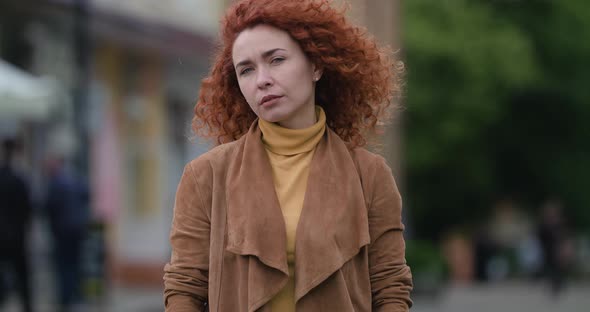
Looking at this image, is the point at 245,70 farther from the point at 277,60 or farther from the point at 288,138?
the point at 288,138

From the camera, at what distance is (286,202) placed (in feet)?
11.5

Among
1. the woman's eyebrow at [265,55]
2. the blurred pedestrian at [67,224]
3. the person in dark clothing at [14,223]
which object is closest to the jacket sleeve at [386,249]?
the woman's eyebrow at [265,55]

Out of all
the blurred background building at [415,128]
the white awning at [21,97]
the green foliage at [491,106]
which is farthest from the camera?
the green foliage at [491,106]

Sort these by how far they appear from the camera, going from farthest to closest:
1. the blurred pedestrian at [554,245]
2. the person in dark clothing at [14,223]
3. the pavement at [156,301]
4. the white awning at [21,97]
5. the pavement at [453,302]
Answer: the blurred pedestrian at [554,245]
the pavement at [453,302]
the pavement at [156,301]
the white awning at [21,97]
the person in dark clothing at [14,223]

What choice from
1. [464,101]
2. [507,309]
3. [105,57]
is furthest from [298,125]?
[464,101]

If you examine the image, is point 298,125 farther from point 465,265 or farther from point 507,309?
point 465,265

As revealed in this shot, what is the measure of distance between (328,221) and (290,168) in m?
0.19

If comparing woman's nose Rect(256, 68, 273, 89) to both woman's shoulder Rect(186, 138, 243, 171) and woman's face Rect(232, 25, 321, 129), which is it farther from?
woman's shoulder Rect(186, 138, 243, 171)

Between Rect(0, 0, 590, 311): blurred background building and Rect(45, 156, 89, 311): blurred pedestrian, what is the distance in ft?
0.60

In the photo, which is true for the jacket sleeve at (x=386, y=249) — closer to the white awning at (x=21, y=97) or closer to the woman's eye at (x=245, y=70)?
the woman's eye at (x=245, y=70)

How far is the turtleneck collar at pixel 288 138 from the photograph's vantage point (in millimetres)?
3566

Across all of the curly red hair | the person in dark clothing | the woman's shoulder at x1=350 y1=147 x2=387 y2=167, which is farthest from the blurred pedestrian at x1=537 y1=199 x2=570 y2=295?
the woman's shoulder at x1=350 y1=147 x2=387 y2=167

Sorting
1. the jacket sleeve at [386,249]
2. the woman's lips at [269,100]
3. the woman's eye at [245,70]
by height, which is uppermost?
the woman's eye at [245,70]

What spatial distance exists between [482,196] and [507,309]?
18145mm
